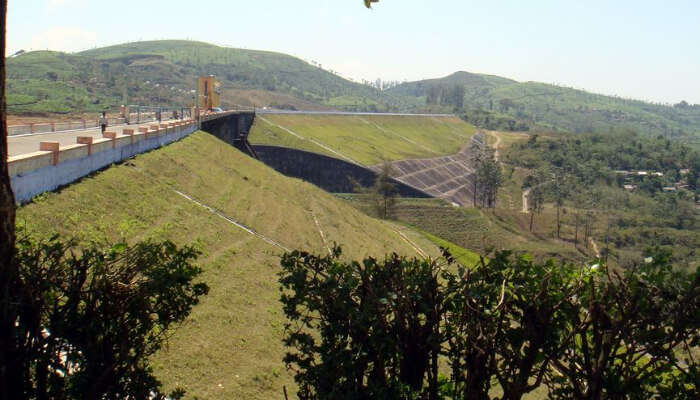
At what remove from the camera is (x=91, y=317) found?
5.21m

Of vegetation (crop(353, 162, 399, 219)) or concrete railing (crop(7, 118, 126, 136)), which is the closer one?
concrete railing (crop(7, 118, 126, 136))

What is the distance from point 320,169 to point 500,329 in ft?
181

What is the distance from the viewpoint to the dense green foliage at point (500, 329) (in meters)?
5.38

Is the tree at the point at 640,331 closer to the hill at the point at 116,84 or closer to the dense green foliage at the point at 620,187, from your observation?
the dense green foliage at the point at 620,187

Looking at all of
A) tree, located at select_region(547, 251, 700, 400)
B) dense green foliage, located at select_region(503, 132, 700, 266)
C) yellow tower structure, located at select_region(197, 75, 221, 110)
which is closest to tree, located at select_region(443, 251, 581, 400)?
tree, located at select_region(547, 251, 700, 400)

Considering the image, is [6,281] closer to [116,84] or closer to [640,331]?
[640,331]

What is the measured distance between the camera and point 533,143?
4375 inches

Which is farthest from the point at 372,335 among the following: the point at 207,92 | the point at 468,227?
the point at 207,92

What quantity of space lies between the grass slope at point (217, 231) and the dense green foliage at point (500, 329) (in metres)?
1.61

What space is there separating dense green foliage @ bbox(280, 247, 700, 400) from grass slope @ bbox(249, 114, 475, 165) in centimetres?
5275

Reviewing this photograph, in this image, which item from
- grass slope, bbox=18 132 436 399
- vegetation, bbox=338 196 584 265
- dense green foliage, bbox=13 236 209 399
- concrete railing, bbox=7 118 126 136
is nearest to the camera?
dense green foliage, bbox=13 236 209 399

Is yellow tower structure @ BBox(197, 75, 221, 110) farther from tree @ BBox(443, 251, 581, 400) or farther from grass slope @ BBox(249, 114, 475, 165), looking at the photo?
tree @ BBox(443, 251, 581, 400)

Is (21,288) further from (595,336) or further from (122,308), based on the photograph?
(595,336)

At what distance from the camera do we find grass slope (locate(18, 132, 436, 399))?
1070cm
